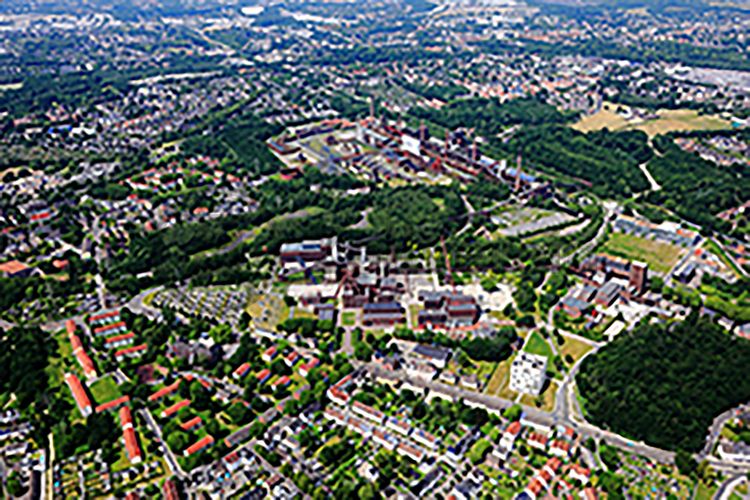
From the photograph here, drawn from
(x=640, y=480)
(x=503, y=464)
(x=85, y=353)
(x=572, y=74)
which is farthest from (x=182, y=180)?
(x=572, y=74)

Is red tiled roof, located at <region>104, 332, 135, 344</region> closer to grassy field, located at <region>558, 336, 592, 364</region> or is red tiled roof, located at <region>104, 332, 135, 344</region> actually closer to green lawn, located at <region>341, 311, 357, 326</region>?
green lawn, located at <region>341, 311, 357, 326</region>

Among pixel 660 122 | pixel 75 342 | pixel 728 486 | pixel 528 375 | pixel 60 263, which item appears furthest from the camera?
pixel 660 122

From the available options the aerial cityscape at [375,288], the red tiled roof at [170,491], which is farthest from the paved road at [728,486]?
the red tiled roof at [170,491]

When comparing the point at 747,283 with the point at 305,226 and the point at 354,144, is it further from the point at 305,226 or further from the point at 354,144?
the point at 354,144

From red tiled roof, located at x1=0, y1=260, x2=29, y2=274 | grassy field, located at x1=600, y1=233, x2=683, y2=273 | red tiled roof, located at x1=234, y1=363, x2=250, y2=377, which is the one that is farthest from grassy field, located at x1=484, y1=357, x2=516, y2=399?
red tiled roof, located at x1=0, y1=260, x2=29, y2=274

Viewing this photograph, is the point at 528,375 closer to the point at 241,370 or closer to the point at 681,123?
the point at 241,370

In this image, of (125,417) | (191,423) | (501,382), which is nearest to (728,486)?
(501,382)
